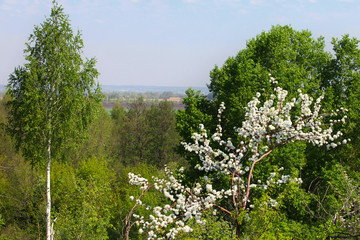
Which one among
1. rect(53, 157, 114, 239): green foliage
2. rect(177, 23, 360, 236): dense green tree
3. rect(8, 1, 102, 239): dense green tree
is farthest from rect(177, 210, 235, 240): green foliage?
rect(8, 1, 102, 239): dense green tree

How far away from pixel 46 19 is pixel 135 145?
1000 inches

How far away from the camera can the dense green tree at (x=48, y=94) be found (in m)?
14.9

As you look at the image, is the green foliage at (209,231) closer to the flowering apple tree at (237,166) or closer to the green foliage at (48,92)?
the flowering apple tree at (237,166)

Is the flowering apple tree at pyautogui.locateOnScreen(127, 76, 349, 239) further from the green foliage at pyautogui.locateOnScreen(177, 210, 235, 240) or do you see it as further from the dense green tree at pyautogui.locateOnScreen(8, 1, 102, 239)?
the dense green tree at pyautogui.locateOnScreen(8, 1, 102, 239)

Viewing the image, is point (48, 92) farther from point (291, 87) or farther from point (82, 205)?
point (291, 87)

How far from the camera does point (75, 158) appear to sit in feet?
101

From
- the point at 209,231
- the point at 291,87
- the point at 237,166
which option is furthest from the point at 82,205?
the point at 237,166

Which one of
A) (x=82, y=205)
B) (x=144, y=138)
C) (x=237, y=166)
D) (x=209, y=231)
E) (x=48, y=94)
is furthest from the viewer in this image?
(x=144, y=138)

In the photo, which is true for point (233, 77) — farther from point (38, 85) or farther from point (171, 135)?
point (171, 135)

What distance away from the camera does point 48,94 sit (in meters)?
15.4

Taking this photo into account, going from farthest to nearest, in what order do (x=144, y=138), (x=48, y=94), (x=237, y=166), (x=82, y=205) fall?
(x=144, y=138) → (x=82, y=205) → (x=48, y=94) → (x=237, y=166)

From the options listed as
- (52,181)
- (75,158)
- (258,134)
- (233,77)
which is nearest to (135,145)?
(75,158)

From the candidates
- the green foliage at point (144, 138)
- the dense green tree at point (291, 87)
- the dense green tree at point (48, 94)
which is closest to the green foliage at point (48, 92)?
the dense green tree at point (48, 94)

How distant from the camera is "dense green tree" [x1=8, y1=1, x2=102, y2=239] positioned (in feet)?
48.8
